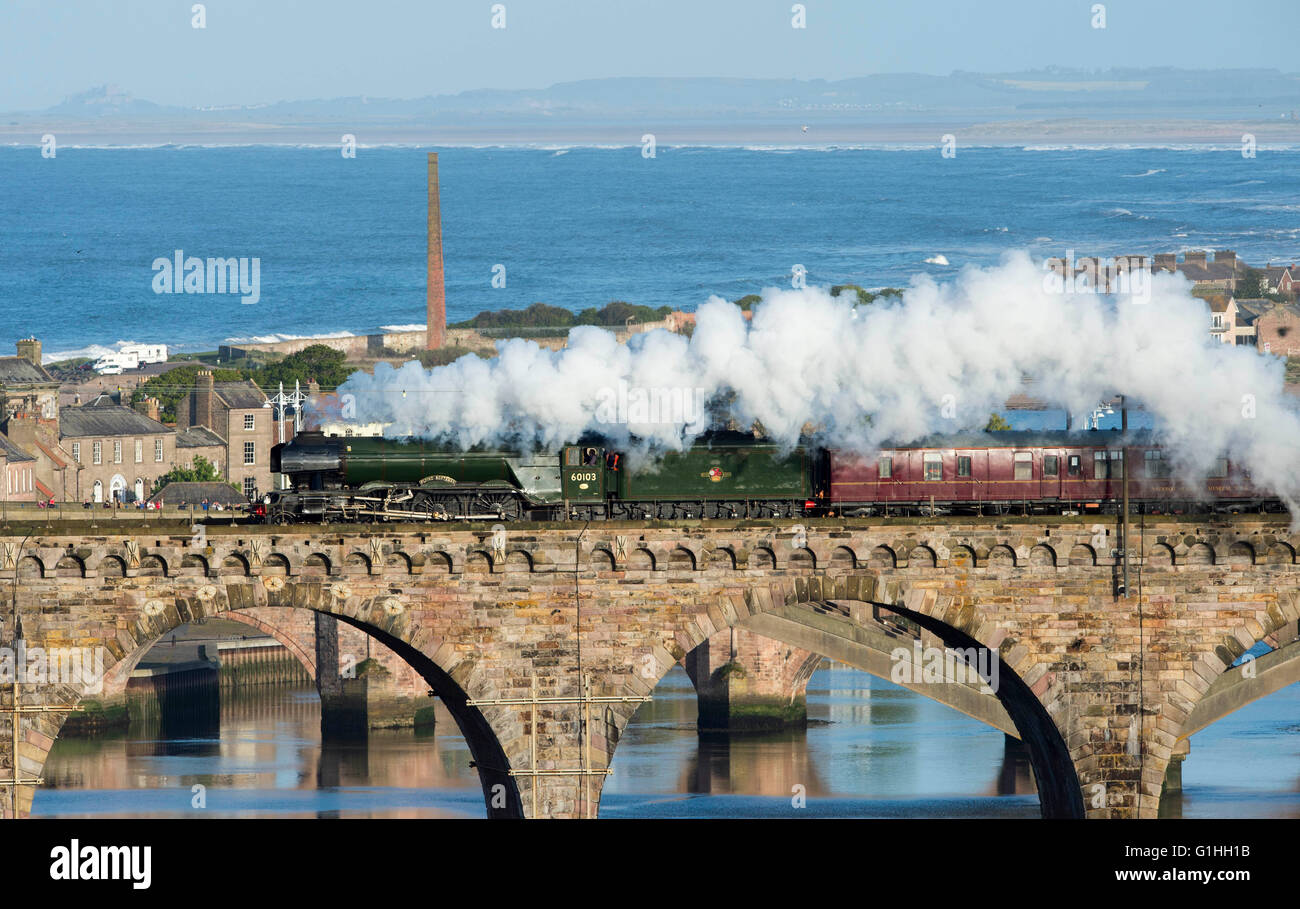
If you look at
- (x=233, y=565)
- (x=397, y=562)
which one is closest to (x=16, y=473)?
(x=233, y=565)

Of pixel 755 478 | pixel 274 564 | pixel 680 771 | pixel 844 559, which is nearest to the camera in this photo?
pixel 274 564

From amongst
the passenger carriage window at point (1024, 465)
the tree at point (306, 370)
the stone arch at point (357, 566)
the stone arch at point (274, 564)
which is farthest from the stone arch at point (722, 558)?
the tree at point (306, 370)

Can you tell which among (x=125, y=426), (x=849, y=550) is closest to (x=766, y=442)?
(x=849, y=550)

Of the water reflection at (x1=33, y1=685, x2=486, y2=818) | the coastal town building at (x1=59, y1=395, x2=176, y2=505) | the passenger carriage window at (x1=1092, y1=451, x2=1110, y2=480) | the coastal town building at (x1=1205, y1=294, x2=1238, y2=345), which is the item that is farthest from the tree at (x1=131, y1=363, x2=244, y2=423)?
the passenger carriage window at (x1=1092, y1=451, x2=1110, y2=480)

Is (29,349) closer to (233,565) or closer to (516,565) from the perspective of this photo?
(233,565)

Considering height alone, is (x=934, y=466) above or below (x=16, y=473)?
below

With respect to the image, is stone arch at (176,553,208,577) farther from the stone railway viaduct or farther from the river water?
the river water
